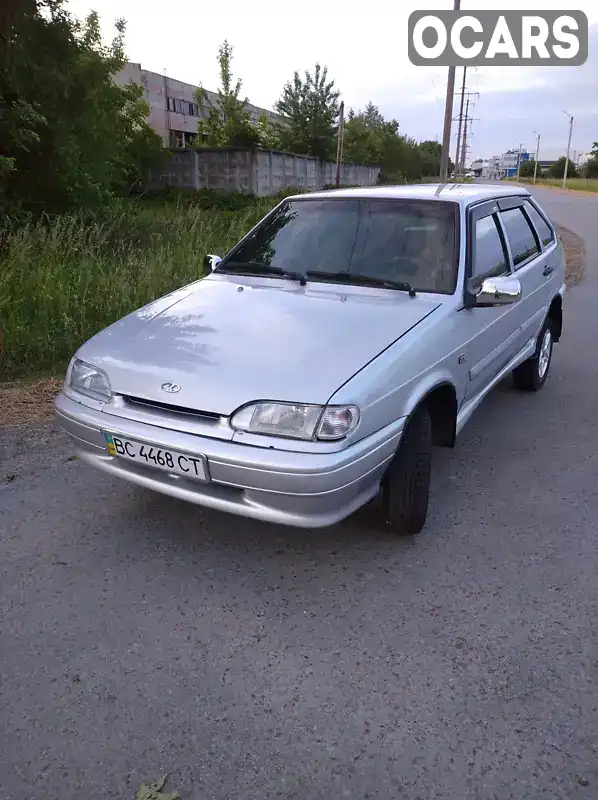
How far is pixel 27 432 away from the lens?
448 cm

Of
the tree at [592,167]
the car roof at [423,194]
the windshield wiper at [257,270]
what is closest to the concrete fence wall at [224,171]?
the car roof at [423,194]

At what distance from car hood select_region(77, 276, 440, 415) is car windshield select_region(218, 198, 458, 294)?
0.63 ft

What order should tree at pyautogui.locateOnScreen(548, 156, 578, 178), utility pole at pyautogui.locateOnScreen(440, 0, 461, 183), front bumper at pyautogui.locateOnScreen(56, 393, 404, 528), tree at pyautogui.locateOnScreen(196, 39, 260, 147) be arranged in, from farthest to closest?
tree at pyautogui.locateOnScreen(548, 156, 578, 178), tree at pyautogui.locateOnScreen(196, 39, 260, 147), utility pole at pyautogui.locateOnScreen(440, 0, 461, 183), front bumper at pyautogui.locateOnScreen(56, 393, 404, 528)

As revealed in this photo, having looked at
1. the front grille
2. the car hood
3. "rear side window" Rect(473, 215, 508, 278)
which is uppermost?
"rear side window" Rect(473, 215, 508, 278)

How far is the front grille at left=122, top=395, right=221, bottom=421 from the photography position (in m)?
2.70

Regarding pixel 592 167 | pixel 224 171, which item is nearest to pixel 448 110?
pixel 224 171

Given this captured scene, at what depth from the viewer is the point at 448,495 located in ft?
12.1

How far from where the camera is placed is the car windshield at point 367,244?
3633 mm

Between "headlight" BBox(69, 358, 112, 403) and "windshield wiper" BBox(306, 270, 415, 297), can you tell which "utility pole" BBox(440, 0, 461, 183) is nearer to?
"windshield wiper" BBox(306, 270, 415, 297)

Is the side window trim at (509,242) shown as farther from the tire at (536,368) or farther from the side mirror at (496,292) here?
the side mirror at (496,292)

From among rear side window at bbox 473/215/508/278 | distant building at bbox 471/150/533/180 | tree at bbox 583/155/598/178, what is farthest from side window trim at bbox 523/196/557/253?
distant building at bbox 471/150/533/180

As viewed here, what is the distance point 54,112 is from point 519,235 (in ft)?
28.4

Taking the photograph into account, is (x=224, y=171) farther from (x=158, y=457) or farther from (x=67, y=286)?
(x=158, y=457)

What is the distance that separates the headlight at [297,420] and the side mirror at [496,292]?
1346 millimetres
